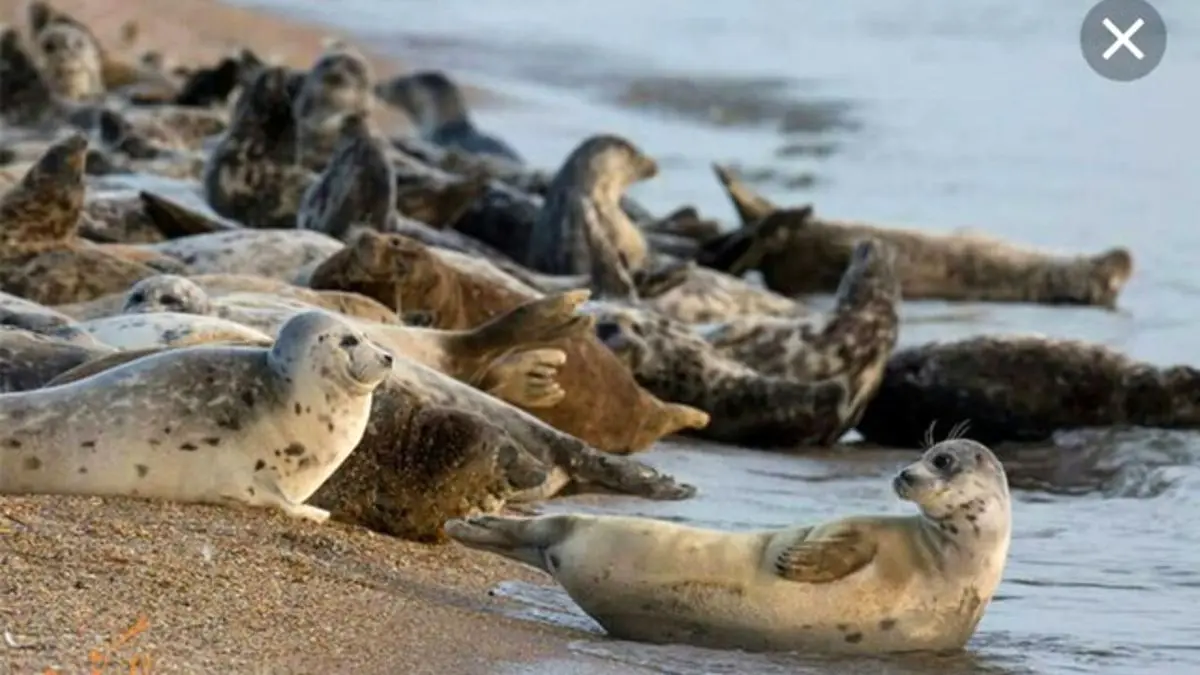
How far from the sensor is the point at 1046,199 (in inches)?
619

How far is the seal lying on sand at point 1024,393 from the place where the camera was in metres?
8.75

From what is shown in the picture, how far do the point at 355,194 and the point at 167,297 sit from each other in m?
3.30

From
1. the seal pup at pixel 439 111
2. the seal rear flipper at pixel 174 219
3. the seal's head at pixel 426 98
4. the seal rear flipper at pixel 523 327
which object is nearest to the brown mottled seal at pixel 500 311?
the seal rear flipper at pixel 523 327

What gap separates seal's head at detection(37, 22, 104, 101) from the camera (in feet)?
59.0

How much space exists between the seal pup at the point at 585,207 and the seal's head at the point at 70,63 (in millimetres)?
6555

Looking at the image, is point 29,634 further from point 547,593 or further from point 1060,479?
point 1060,479

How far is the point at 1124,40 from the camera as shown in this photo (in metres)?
18.5

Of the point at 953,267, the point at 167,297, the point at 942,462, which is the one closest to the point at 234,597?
the point at 942,462

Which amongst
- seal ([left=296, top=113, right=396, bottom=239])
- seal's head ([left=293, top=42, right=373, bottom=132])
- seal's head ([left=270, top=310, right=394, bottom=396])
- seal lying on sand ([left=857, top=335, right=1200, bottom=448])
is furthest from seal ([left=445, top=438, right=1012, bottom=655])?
seal's head ([left=293, top=42, right=373, bottom=132])

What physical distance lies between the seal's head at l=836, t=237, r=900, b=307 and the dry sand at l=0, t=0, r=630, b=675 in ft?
12.7

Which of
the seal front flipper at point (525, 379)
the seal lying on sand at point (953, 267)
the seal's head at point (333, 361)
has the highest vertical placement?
the seal's head at point (333, 361)

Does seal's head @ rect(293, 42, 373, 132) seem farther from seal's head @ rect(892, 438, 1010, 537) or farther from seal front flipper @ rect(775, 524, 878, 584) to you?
seal front flipper @ rect(775, 524, 878, 584)

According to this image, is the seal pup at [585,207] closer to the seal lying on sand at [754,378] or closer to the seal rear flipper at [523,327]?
the seal lying on sand at [754,378]

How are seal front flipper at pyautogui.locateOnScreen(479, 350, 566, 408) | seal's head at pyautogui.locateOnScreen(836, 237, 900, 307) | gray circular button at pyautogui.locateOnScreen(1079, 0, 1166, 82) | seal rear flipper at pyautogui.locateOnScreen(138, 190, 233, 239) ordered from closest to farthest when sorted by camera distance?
seal front flipper at pyautogui.locateOnScreen(479, 350, 566, 408)
seal's head at pyautogui.locateOnScreen(836, 237, 900, 307)
seal rear flipper at pyautogui.locateOnScreen(138, 190, 233, 239)
gray circular button at pyautogui.locateOnScreen(1079, 0, 1166, 82)
